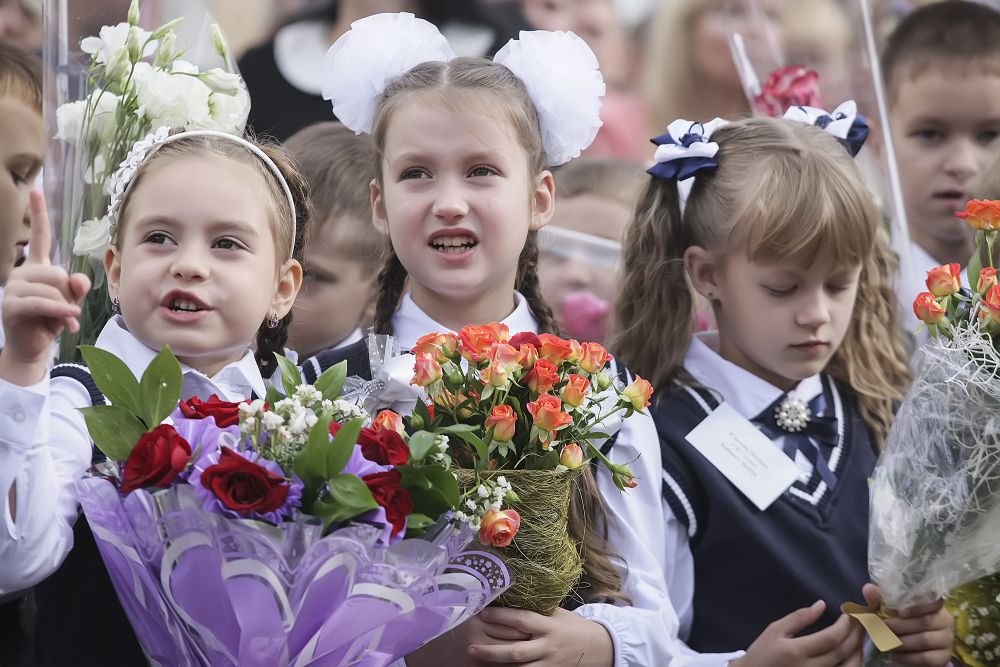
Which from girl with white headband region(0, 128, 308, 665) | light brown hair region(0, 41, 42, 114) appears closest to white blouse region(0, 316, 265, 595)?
girl with white headband region(0, 128, 308, 665)

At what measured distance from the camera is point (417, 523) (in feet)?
5.83

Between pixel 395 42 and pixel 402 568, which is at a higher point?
pixel 395 42

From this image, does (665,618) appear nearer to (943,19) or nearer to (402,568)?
(402,568)

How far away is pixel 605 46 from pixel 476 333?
305cm

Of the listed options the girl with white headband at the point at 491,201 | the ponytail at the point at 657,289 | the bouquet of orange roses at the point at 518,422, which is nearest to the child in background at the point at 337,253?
the girl with white headband at the point at 491,201

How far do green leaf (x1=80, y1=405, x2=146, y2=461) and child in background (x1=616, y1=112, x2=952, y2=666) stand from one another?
125cm

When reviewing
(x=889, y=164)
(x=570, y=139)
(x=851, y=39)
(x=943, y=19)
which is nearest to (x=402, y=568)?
(x=570, y=139)

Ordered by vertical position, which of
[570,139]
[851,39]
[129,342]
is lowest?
[129,342]

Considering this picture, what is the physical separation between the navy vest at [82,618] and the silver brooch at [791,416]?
4.83ft

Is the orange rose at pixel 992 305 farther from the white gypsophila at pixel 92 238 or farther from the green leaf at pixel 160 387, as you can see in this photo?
the white gypsophila at pixel 92 238

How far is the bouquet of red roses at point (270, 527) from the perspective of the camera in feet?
5.61

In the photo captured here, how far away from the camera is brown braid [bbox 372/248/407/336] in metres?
2.88

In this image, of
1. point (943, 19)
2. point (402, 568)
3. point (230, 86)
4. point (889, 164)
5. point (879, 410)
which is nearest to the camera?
point (402, 568)

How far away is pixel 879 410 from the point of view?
3.02m
